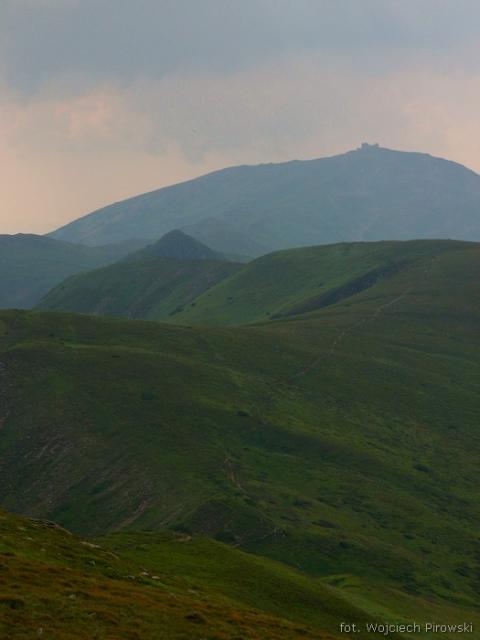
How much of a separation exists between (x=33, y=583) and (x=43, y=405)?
110 metres

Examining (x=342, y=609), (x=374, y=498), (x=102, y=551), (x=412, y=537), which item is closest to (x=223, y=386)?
(x=374, y=498)

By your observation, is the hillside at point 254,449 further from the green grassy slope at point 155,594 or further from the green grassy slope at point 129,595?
the green grassy slope at point 129,595

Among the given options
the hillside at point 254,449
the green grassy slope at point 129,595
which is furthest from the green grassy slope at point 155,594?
the hillside at point 254,449

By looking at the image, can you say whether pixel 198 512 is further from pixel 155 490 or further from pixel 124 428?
pixel 124 428

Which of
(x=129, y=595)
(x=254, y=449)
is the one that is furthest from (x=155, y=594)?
(x=254, y=449)

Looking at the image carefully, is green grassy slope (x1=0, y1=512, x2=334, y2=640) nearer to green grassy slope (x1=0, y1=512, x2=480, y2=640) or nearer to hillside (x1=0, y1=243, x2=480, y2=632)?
green grassy slope (x1=0, y1=512, x2=480, y2=640)

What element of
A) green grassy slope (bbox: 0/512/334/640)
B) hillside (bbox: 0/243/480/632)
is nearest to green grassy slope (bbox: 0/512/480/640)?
green grassy slope (bbox: 0/512/334/640)

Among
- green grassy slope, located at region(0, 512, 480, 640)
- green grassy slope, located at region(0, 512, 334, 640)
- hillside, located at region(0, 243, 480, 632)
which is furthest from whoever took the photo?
hillside, located at region(0, 243, 480, 632)

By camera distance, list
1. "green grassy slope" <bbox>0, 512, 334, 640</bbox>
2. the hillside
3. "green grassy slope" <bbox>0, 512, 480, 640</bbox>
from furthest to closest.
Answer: the hillside < "green grassy slope" <bbox>0, 512, 480, 640</bbox> < "green grassy slope" <bbox>0, 512, 334, 640</bbox>

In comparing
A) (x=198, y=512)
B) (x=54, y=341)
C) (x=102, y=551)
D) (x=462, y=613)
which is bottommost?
(x=462, y=613)

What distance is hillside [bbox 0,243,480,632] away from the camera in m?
105

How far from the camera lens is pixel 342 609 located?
213ft

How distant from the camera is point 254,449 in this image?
5527 inches

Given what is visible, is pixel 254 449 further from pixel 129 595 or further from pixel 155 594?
pixel 129 595
